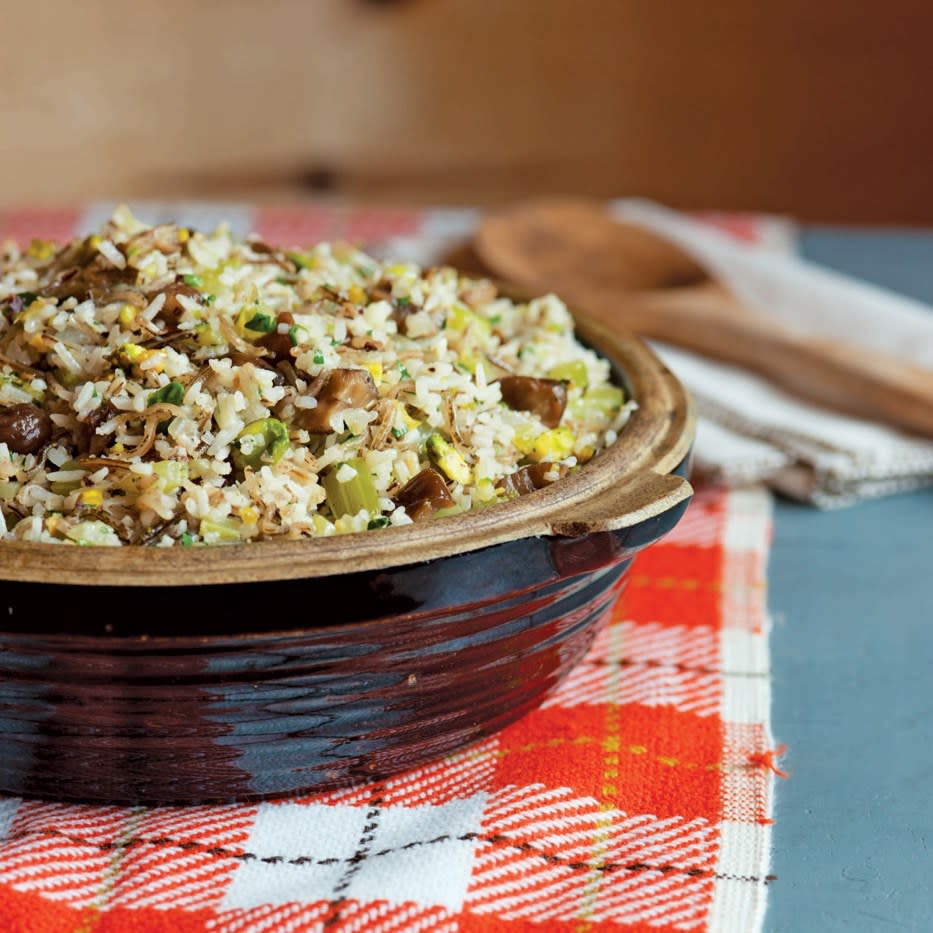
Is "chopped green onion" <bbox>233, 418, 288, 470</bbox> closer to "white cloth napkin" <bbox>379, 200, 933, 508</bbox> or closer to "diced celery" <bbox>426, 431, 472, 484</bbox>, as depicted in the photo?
"diced celery" <bbox>426, 431, 472, 484</bbox>

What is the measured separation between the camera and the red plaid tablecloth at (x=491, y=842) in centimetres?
155

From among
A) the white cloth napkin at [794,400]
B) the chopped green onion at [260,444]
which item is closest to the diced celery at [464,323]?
the chopped green onion at [260,444]

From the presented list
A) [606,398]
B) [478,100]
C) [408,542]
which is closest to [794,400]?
[606,398]

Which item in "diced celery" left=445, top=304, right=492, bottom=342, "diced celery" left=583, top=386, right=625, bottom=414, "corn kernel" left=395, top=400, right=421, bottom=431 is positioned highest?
"diced celery" left=445, top=304, right=492, bottom=342

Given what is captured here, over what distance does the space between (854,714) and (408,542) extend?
900 mm

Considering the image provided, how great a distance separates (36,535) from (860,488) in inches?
69.9

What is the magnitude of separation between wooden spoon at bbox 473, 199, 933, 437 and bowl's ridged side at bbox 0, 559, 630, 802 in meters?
0.85

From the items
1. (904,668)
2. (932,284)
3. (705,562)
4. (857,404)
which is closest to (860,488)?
(857,404)

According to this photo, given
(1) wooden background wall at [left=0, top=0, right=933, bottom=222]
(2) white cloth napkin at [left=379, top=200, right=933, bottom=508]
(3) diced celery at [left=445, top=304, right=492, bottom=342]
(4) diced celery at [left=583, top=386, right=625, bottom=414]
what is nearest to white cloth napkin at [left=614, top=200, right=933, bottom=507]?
(2) white cloth napkin at [left=379, top=200, right=933, bottom=508]

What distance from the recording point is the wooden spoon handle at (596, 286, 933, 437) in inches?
112

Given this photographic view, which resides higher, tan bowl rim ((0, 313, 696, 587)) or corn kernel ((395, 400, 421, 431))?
corn kernel ((395, 400, 421, 431))

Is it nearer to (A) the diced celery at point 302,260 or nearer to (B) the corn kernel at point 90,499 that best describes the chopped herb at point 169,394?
(B) the corn kernel at point 90,499

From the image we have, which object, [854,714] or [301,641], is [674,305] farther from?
[301,641]

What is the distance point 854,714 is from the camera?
2018mm
